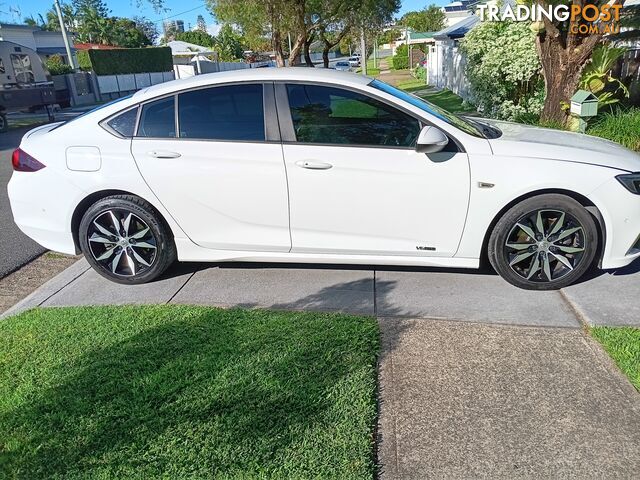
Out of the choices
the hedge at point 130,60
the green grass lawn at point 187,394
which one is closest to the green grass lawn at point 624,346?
the green grass lawn at point 187,394

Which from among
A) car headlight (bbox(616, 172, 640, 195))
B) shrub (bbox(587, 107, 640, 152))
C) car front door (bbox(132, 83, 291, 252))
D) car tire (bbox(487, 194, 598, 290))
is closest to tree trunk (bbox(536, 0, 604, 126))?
shrub (bbox(587, 107, 640, 152))

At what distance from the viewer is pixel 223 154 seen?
3.74m

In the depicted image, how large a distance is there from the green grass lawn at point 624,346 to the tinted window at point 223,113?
272cm

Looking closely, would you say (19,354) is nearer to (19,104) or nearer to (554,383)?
(554,383)

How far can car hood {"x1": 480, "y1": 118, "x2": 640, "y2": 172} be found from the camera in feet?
11.7

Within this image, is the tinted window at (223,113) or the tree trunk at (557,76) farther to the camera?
the tree trunk at (557,76)

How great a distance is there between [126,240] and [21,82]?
1931 centimetres

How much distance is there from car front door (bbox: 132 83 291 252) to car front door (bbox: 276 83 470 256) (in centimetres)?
14

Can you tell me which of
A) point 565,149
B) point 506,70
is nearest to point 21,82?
point 506,70

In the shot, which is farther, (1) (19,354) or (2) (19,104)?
(2) (19,104)

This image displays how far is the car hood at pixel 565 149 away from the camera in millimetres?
3553

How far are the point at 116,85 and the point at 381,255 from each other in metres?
32.2

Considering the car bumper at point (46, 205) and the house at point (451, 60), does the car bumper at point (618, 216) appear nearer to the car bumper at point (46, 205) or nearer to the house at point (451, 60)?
the car bumper at point (46, 205)

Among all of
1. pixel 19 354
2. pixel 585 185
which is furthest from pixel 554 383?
pixel 19 354
